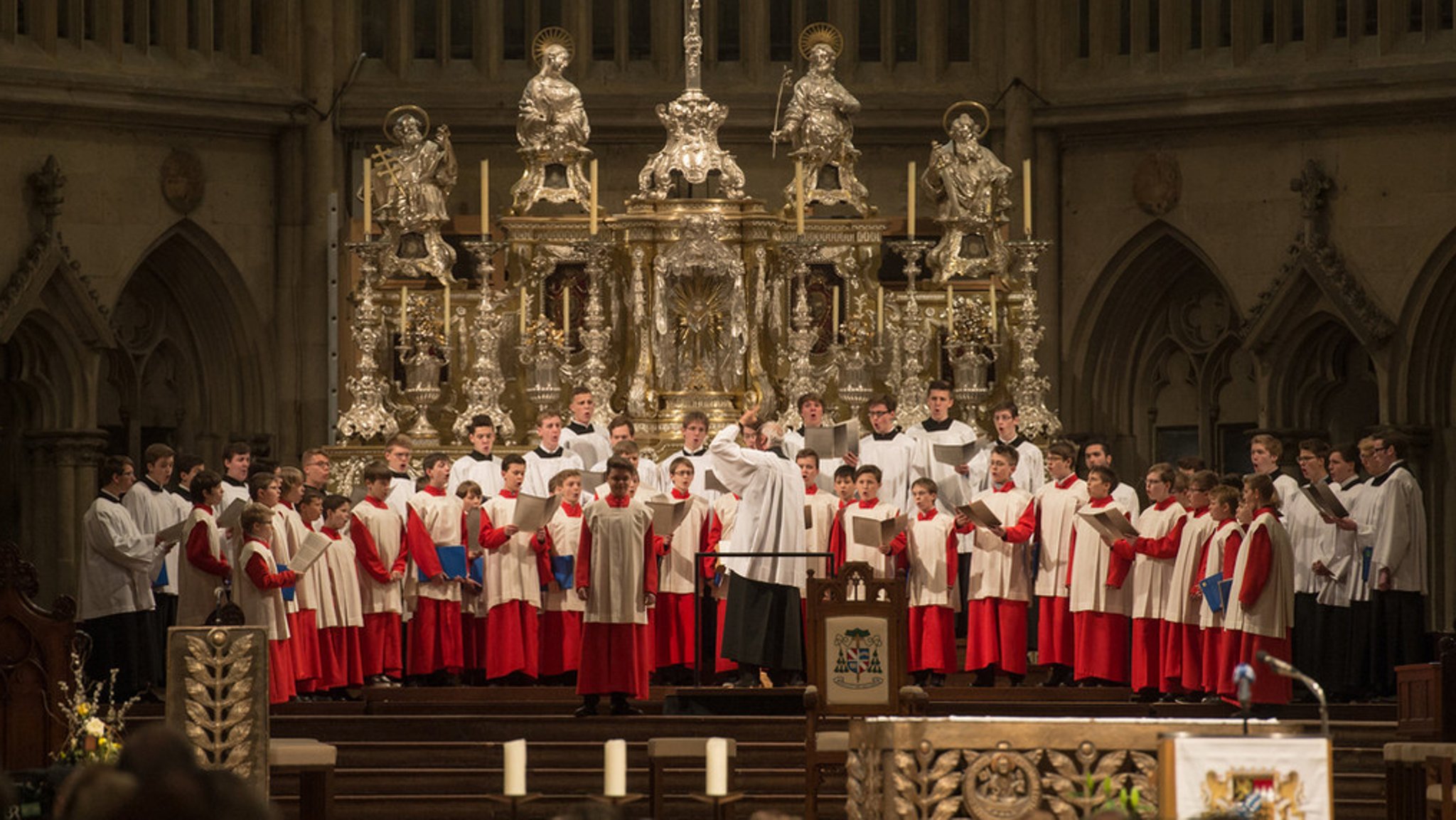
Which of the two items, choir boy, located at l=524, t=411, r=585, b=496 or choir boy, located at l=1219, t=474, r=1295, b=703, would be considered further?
choir boy, located at l=524, t=411, r=585, b=496

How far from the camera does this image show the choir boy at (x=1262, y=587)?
14.6 m

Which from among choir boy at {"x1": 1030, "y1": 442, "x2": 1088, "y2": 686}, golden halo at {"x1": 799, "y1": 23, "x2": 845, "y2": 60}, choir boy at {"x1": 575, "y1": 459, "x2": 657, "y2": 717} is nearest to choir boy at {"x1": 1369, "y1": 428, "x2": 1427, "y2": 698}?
choir boy at {"x1": 1030, "y1": 442, "x2": 1088, "y2": 686}

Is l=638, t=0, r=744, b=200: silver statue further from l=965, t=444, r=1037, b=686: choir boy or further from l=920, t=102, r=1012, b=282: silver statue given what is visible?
l=965, t=444, r=1037, b=686: choir boy

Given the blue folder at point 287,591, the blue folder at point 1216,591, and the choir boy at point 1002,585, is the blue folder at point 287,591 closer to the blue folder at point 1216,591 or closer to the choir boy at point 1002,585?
the choir boy at point 1002,585

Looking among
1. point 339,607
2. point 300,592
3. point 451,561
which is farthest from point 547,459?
point 300,592

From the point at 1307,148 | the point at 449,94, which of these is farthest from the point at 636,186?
the point at 1307,148

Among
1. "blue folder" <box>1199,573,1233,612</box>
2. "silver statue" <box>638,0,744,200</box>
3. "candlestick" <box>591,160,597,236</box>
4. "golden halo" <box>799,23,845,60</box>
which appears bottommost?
"blue folder" <box>1199,573,1233,612</box>

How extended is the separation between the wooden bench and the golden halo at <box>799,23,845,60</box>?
28.6 feet

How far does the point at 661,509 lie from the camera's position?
15.9 metres

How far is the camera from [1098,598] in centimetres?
1597

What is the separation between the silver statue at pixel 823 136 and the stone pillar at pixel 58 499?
20.5ft

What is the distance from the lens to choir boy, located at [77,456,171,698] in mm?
16094

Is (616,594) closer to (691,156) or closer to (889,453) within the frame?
(889,453)

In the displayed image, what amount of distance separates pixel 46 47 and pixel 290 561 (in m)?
7.63
